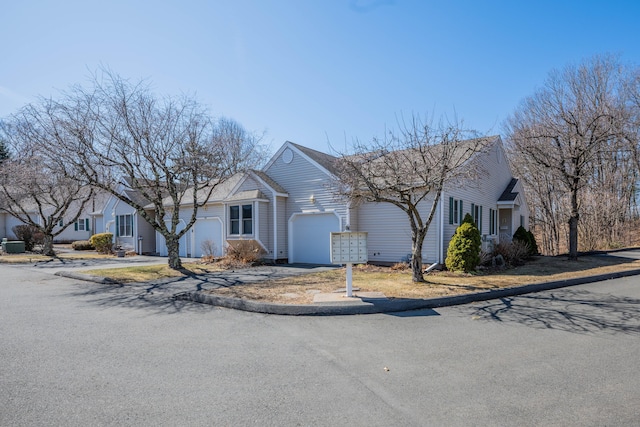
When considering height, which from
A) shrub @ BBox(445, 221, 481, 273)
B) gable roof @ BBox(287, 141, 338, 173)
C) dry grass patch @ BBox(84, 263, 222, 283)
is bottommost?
dry grass patch @ BBox(84, 263, 222, 283)

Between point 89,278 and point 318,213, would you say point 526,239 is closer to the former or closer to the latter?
point 318,213

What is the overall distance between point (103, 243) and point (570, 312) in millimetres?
27481

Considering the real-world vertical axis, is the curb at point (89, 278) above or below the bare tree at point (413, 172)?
below

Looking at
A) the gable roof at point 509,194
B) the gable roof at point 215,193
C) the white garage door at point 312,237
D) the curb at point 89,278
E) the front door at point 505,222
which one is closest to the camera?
the curb at point 89,278

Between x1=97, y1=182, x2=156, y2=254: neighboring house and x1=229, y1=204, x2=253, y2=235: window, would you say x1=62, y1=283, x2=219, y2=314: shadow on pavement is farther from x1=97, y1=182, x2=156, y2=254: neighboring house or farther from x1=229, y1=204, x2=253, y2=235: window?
x1=97, y1=182, x2=156, y2=254: neighboring house

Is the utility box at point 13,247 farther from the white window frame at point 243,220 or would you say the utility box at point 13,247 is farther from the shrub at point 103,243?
the white window frame at point 243,220

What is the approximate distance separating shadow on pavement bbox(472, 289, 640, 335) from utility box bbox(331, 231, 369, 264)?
2684 millimetres

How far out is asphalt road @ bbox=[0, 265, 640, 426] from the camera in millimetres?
3270

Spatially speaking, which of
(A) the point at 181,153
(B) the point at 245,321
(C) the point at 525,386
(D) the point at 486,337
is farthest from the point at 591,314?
(A) the point at 181,153

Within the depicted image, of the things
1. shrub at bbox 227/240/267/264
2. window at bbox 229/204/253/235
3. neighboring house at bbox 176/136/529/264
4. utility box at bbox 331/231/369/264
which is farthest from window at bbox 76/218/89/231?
utility box at bbox 331/231/369/264

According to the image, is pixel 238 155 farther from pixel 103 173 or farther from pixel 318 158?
pixel 103 173

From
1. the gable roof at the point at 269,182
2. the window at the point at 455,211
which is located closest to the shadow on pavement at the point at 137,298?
the gable roof at the point at 269,182

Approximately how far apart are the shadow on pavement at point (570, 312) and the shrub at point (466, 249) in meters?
3.23

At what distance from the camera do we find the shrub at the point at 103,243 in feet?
82.2
